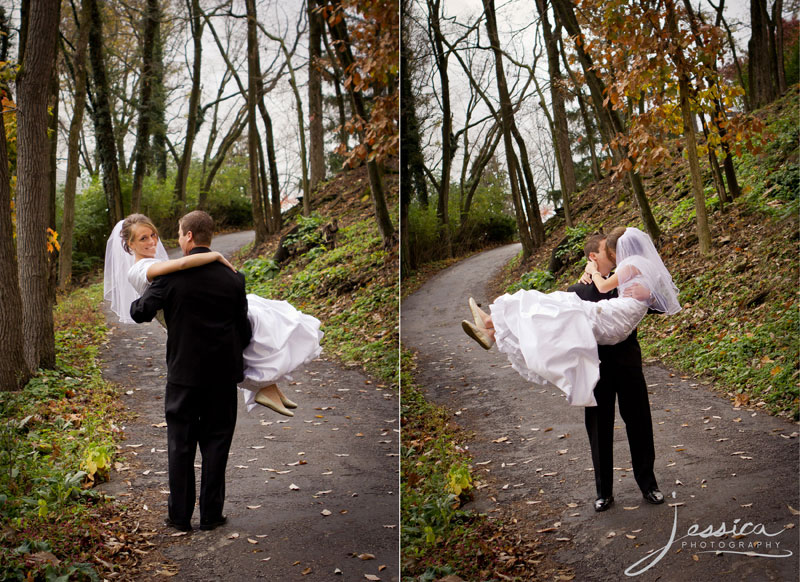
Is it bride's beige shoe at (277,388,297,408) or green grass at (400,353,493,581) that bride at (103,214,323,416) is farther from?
green grass at (400,353,493,581)

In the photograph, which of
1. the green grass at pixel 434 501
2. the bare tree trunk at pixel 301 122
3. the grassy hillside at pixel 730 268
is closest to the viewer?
the grassy hillside at pixel 730 268

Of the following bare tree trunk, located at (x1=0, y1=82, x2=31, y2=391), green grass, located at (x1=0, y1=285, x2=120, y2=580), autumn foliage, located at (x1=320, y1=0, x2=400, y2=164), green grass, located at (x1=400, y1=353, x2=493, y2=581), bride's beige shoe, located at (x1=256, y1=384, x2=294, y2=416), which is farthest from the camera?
autumn foliage, located at (x1=320, y1=0, x2=400, y2=164)

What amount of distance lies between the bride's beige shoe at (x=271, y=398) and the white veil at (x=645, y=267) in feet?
4.18

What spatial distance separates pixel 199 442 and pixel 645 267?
1.61 meters

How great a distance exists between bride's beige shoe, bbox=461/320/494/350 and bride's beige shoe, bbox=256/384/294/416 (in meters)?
0.75

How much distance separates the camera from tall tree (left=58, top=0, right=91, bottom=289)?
211 centimetres

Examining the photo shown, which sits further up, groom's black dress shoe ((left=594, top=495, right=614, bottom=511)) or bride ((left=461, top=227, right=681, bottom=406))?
bride ((left=461, top=227, right=681, bottom=406))

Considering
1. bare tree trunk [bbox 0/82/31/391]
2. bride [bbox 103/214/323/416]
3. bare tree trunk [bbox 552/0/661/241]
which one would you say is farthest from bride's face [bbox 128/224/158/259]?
bare tree trunk [bbox 552/0/661/241]

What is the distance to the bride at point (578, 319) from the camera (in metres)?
2.06

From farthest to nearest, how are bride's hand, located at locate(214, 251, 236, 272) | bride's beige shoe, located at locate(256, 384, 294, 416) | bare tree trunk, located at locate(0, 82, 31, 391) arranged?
bride's beige shoe, located at locate(256, 384, 294, 416)
bride's hand, located at locate(214, 251, 236, 272)
bare tree trunk, located at locate(0, 82, 31, 391)

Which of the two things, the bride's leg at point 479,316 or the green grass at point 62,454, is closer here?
the green grass at point 62,454

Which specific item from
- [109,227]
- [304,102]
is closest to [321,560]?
[109,227]

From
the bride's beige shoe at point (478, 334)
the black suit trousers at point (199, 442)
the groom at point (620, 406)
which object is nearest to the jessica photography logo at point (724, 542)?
the groom at point (620, 406)

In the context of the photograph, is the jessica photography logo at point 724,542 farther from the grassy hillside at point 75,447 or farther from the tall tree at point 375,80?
the tall tree at point 375,80
